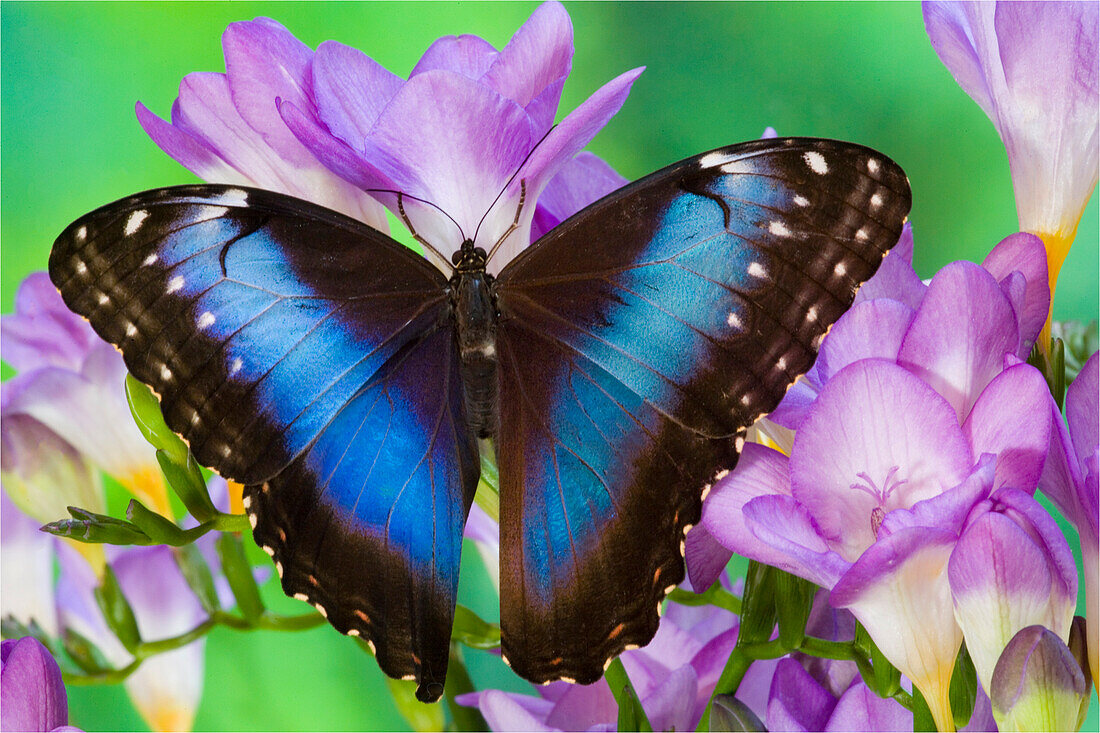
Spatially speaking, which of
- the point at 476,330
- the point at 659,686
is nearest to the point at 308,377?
the point at 476,330

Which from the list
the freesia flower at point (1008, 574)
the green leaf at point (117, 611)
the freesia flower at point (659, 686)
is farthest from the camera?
the green leaf at point (117, 611)

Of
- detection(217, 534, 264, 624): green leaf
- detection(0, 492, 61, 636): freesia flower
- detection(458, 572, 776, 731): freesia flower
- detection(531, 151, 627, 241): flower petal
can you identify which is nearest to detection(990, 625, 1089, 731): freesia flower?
detection(458, 572, 776, 731): freesia flower

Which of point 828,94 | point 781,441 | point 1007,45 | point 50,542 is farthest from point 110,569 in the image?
point 828,94

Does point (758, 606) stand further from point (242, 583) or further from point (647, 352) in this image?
point (242, 583)

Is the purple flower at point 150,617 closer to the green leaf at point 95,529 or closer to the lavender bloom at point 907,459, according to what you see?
the green leaf at point 95,529

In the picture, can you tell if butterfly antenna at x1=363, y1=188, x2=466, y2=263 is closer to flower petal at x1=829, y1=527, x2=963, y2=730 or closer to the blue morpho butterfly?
the blue morpho butterfly

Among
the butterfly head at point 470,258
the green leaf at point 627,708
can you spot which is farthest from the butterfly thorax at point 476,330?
the green leaf at point 627,708

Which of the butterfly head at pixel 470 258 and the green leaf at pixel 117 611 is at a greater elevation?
the butterfly head at pixel 470 258
